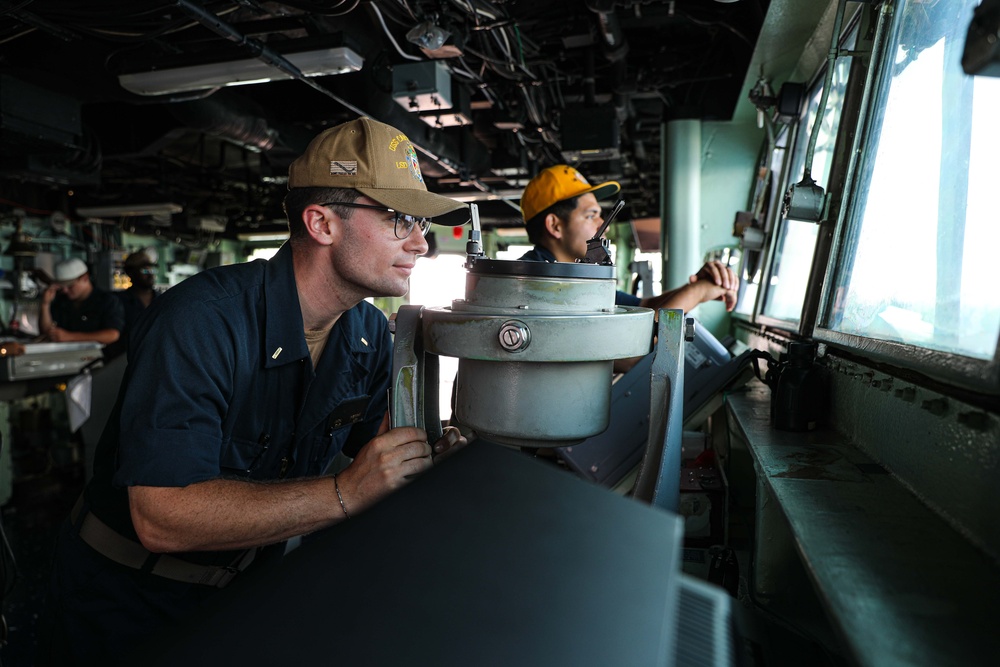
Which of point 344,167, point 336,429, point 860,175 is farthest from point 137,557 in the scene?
point 860,175

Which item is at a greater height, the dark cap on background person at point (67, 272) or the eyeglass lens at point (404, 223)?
the eyeglass lens at point (404, 223)

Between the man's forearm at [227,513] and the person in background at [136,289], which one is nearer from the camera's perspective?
the man's forearm at [227,513]

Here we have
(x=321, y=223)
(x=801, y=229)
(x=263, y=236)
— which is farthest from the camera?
(x=263, y=236)

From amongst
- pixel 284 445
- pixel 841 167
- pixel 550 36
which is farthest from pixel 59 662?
pixel 550 36

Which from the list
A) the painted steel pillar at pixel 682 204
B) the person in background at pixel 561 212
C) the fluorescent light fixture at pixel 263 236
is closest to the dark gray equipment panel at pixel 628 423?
the person in background at pixel 561 212

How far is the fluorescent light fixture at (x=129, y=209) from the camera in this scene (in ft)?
23.8

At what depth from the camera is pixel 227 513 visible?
1085 millimetres

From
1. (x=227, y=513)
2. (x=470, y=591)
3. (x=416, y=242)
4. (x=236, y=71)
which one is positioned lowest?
(x=227, y=513)

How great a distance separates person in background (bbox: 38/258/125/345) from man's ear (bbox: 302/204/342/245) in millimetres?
4388

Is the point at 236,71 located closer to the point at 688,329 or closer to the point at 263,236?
the point at 688,329

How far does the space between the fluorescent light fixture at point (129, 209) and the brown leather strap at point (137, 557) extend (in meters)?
6.78

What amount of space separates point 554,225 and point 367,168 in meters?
1.45

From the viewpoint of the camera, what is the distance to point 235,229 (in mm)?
11320

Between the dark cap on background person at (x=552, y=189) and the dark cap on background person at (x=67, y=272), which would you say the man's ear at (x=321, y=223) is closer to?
the dark cap on background person at (x=552, y=189)
